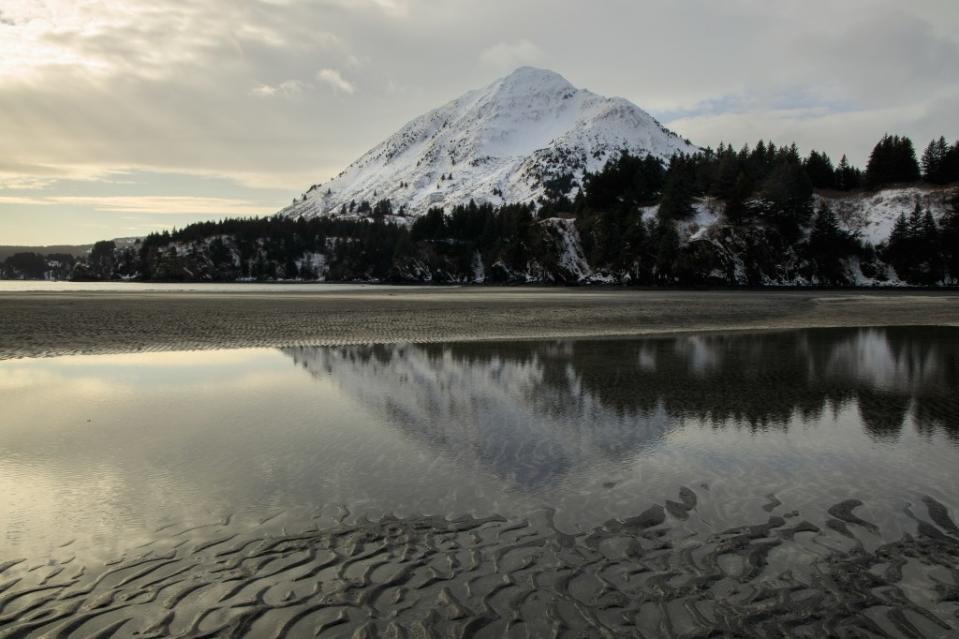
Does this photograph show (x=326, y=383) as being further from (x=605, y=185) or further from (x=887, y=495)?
(x=605, y=185)

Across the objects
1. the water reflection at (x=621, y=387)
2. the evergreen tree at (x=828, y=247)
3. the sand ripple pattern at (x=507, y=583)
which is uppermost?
the evergreen tree at (x=828, y=247)

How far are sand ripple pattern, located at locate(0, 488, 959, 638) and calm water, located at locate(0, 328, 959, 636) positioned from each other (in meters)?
0.10

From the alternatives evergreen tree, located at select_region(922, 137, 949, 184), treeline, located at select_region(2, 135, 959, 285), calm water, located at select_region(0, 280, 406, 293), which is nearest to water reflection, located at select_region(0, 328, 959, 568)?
calm water, located at select_region(0, 280, 406, 293)

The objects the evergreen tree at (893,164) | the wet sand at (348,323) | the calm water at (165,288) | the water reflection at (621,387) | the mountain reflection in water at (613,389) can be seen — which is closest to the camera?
the mountain reflection in water at (613,389)

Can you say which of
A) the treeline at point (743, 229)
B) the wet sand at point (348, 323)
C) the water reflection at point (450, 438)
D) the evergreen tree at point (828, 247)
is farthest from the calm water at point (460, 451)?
the evergreen tree at point (828, 247)

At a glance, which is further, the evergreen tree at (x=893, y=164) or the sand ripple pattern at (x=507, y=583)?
the evergreen tree at (x=893, y=164)

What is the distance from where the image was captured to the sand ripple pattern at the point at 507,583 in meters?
5.51

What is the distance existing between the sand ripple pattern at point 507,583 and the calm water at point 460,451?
0.32 ft

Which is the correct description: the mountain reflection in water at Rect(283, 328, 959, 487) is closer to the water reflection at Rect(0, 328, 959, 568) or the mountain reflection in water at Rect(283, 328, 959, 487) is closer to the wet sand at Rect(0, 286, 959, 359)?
the water reflection at Rect(0, 328, 959, 568)

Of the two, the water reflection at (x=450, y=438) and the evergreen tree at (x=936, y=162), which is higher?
the evergreen tree at (x=936, y=162)

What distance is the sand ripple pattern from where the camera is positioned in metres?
Answer: 5.51

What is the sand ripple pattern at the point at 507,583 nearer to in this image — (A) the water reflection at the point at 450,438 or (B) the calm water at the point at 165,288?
(A) the water reflection at the point at 450,438

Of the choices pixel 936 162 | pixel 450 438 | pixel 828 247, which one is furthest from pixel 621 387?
pixel 936 162

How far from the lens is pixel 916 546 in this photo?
7250 millimetres
